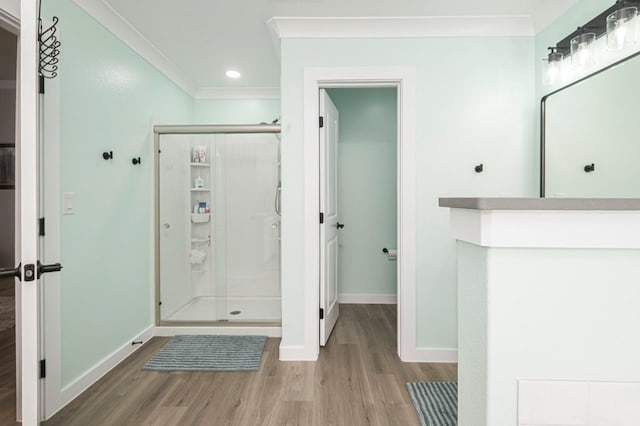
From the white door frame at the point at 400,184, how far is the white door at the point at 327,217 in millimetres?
110

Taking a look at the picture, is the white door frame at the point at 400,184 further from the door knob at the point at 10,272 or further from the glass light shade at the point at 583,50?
the door knob at the point at 10,272

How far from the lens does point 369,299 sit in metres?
3.92

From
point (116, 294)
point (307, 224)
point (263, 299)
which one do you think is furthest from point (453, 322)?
point (116, 294)

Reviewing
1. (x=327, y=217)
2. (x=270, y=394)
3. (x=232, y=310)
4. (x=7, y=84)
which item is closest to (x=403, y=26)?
(x=327, y=217)

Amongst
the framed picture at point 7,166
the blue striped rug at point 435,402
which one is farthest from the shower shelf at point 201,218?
the framed picture at point 7,166

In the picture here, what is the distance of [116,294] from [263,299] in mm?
1160

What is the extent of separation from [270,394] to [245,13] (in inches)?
97.5

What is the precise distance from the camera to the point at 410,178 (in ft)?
8.00

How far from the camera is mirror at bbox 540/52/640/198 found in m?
1.63

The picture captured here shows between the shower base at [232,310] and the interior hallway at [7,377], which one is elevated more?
the shower base at [232,310]

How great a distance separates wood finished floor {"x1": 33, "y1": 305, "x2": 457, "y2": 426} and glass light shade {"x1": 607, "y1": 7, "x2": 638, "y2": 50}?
Answer: 209 cm

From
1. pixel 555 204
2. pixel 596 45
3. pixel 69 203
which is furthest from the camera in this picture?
pixel 69 203

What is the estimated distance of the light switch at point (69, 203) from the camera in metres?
1.94

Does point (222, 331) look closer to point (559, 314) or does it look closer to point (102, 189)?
point (102, 189)
